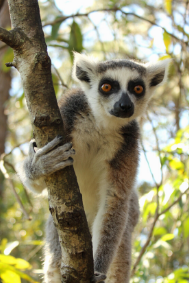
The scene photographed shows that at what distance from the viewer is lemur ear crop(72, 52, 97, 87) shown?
389cm

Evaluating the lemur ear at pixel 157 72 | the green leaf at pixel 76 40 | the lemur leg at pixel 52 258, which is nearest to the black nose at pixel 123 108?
the lemur ear at pixel 157 72

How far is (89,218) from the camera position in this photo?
4.13 metres

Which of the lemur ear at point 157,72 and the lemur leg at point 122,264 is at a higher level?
the lemur ear at point 157,72

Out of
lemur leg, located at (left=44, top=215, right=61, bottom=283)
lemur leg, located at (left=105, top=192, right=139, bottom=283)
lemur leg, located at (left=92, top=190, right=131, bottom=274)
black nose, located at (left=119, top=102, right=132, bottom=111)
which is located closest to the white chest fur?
lemur leg, located at (left=92, top=190, right=131, bottom=274)

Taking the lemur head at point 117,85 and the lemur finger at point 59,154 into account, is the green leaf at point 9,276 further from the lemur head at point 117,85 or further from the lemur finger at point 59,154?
the lemur head at point 117,85

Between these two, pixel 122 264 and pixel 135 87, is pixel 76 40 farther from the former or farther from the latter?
pixel 122 264

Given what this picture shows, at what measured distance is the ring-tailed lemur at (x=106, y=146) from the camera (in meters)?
3.37

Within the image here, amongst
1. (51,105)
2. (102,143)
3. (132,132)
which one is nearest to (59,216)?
(51,105)

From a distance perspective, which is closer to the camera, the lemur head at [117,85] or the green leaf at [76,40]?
the lemur head at [117,85]

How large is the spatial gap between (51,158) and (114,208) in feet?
3.95

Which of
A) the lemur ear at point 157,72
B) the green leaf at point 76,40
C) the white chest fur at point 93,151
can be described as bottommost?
the white chest fur at point 93,151

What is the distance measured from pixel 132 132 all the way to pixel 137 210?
1409 millimetres

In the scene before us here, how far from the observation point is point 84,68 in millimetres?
3898

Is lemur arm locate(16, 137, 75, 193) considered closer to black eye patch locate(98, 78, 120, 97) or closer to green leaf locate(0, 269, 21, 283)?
green leaf locate(0, 269, 21, 283)
